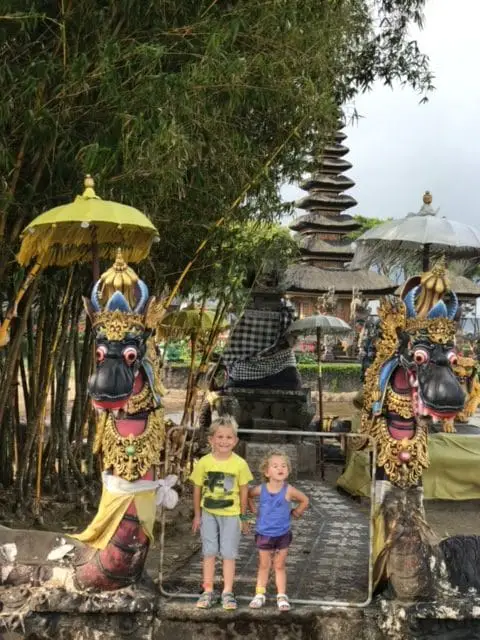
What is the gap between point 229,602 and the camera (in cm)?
346

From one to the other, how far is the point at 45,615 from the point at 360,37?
18.3ft

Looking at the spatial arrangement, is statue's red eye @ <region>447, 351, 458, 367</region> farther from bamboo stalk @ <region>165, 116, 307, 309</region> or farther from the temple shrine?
the temple shrine

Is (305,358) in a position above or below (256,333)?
below

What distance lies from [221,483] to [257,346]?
4.20m

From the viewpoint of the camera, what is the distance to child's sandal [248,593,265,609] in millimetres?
3471

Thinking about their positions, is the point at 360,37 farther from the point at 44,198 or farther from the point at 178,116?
the point at 44,198

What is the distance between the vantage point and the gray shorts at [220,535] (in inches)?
141

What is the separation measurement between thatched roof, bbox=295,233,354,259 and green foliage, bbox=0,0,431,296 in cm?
1047

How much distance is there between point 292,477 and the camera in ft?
24.0

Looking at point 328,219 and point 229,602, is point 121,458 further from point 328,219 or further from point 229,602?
point 328,219

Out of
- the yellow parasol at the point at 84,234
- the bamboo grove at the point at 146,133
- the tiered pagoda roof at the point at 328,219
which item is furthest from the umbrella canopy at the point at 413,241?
the tiered pagoda roof at the point at 328,219

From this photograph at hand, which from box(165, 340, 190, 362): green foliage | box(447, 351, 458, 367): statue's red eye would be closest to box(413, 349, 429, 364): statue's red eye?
box(447, 351, 458, 367): statue's red eye

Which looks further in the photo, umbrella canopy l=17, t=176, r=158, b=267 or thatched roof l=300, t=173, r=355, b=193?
thatched roof l=300, t=173, r=355, b=193

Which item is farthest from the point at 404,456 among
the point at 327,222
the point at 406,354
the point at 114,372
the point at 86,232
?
the point at 327,222
